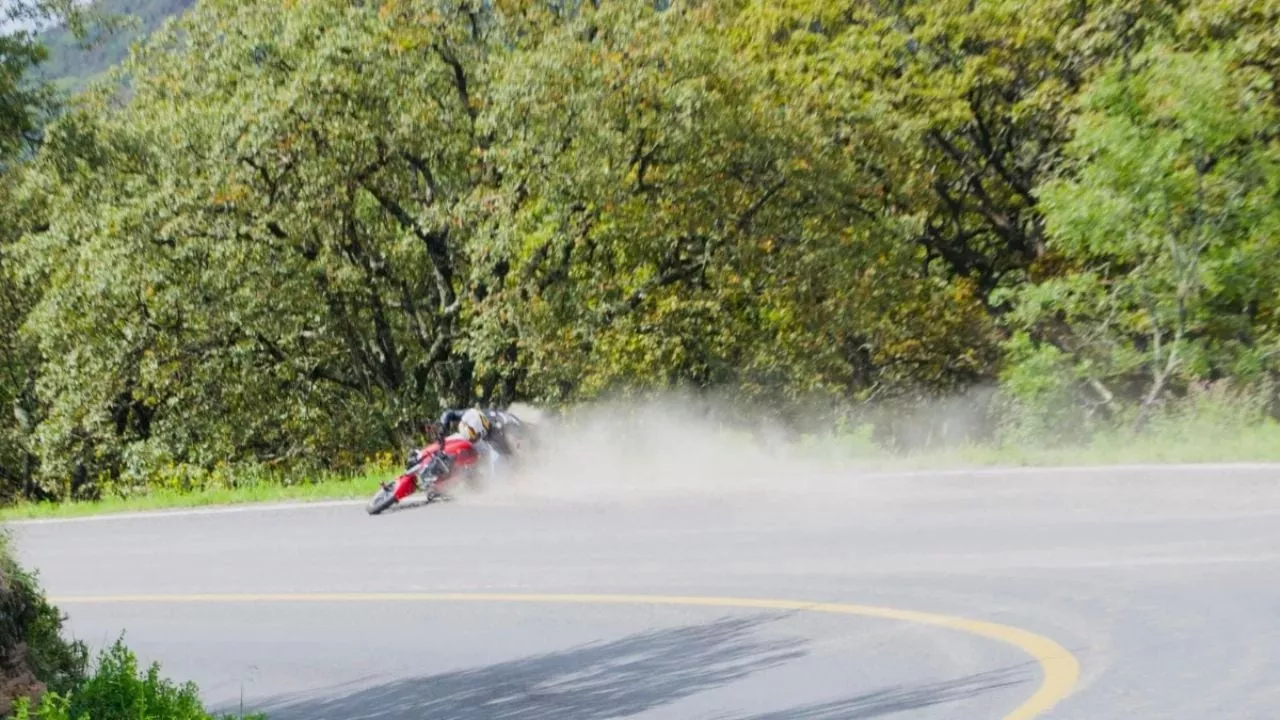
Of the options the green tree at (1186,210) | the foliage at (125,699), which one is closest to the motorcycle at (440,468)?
the green tree at (1186,210)

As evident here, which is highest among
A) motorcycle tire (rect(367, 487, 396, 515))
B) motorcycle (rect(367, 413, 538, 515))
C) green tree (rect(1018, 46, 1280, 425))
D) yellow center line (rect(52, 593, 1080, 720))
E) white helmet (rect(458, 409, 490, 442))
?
green tree (rect(1018, 46, 1280, 425))

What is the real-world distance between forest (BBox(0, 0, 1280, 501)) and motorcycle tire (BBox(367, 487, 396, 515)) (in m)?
7.84

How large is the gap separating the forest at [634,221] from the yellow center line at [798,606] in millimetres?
10212

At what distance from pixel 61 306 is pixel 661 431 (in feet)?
35.8

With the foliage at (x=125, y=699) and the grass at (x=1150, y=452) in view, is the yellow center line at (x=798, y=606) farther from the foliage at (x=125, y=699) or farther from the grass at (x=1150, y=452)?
the grass at (x=1150, y=452)

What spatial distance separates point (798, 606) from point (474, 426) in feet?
26.8

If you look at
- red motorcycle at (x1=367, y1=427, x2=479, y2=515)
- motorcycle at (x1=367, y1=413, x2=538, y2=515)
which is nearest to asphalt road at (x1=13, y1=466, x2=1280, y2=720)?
motorcycle at (x1=367, y1=413, x2=538, y2=515)

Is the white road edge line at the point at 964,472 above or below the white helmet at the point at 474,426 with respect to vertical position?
below

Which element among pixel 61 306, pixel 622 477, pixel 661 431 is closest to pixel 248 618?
pixel 622 477

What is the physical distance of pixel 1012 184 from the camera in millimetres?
33781

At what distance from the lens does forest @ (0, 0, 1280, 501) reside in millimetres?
21703

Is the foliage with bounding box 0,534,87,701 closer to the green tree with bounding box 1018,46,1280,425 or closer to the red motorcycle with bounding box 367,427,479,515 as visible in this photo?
the red motorcycle with bounding box 367,427,479,515

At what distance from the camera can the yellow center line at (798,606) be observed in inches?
283

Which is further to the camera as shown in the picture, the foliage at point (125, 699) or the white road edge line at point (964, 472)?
the white road edge line at point (964, 472)
